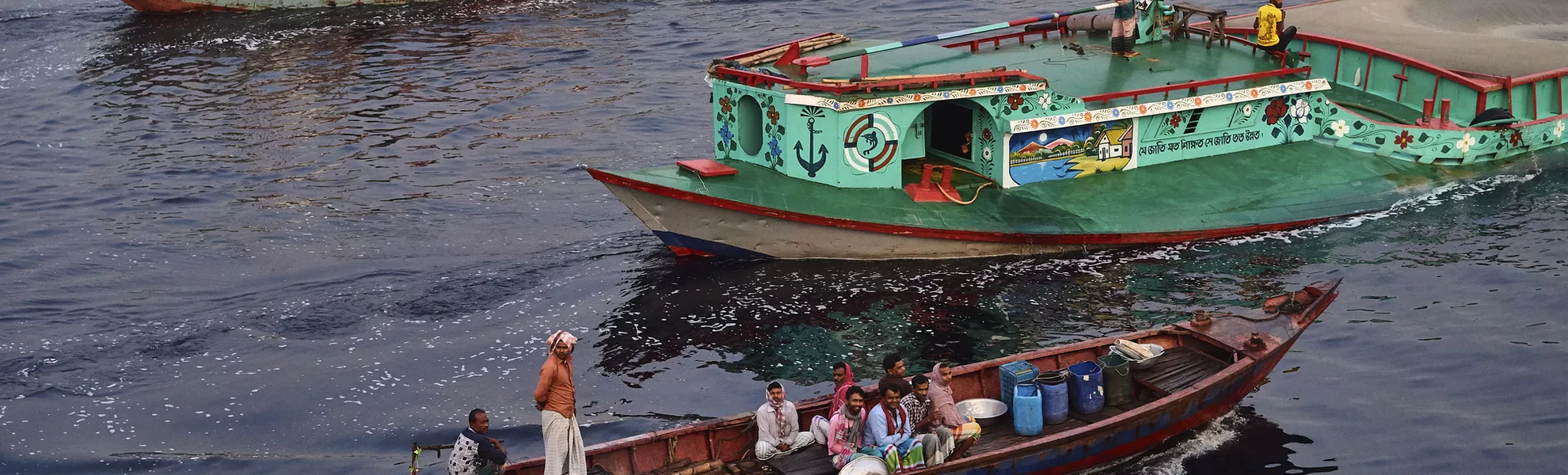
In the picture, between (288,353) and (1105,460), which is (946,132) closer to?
(1105,460)

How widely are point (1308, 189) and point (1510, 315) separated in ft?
12.7

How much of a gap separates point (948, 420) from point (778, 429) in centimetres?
168

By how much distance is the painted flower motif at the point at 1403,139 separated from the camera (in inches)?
870

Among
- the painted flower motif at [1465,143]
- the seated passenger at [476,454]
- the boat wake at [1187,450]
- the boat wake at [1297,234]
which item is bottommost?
the boat wake at [1187,450]

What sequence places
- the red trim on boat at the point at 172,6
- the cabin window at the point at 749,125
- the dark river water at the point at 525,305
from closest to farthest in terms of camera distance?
1. the dark river water at the point at 525,305
2. the cabin window at the point at 749,125
3. the red trim on boat at the point at 172,6

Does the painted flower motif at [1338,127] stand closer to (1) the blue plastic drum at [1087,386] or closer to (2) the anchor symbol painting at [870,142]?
(2) the anchor symbol painting at [870,142]

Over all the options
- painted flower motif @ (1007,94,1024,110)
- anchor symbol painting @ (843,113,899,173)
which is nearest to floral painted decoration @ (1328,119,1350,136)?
painted flower motif @ (1007,94,1024,110)

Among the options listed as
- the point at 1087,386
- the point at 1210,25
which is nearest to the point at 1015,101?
the point at 1210,25

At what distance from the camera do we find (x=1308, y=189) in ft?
69.4

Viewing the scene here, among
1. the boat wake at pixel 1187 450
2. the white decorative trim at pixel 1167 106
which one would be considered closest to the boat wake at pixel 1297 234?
the white decorative trim at pixel 1167 106

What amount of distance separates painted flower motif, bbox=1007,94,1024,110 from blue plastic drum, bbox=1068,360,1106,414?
6.33 metres

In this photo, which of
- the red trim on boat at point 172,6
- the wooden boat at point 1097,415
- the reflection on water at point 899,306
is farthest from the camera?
the red trim on boat at point 172,6

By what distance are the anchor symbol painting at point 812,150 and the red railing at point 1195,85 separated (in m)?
4.01

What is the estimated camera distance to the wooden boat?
43.2 ft
